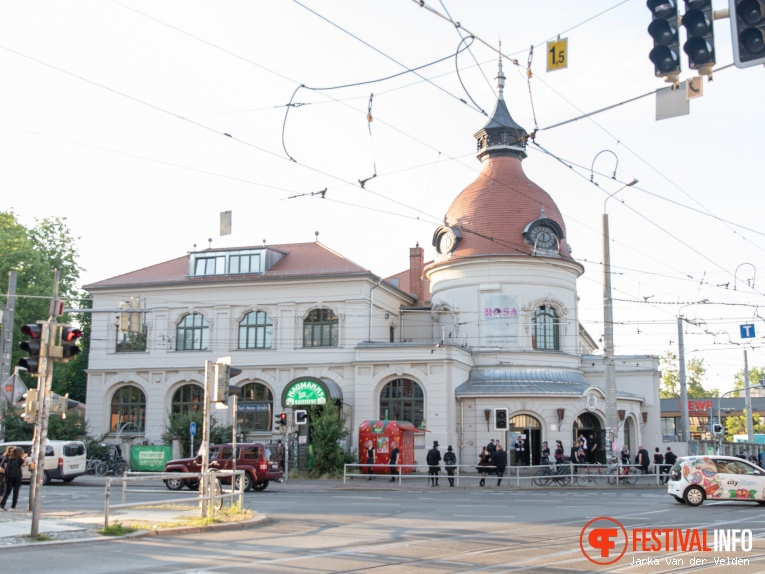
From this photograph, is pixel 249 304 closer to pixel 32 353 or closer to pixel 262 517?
pixel 262 517

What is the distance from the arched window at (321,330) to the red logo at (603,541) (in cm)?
2686

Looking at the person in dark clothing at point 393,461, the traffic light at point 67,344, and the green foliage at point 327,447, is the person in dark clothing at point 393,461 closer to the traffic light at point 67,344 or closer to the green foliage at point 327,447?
the green foliage at point 327,447

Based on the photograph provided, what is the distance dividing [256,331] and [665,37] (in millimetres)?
37015

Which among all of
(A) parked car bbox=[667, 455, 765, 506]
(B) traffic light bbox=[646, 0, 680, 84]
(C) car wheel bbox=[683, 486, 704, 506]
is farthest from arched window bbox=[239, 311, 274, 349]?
(B) traffic light bbox=[646, 0, 680, 84]

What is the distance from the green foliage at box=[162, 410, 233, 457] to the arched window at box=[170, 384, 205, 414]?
207 centimetres

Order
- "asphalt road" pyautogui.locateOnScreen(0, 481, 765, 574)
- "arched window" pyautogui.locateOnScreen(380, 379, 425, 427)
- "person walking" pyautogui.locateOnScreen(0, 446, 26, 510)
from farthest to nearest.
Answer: "arched window" pyautogui.locateOnScreen(380, 379, 425, 427), "person walking" pyautogui.locateOnScreen(0, 446, 26, 510), "asphalt road" pyautogui.locateOnScreen(0, 481, 765, 574)

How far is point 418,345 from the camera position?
137 feet

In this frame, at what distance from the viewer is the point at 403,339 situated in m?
48.8

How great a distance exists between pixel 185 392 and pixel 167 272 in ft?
22.4

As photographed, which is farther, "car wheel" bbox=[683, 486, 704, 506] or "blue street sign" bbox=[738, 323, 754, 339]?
"blue street sign" bbox=[738, 323, 754, 339]

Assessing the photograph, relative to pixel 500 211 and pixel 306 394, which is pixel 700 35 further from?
pixel 500 211

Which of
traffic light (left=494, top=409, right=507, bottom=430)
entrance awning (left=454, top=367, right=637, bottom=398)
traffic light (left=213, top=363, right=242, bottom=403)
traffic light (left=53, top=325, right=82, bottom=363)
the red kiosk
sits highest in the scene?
entrance awning (left=454, top=367, right=637, bottom=398)

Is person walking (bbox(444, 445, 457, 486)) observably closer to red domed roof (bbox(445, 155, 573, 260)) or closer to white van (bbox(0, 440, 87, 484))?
red domed roof (bbox(445, 155, 573, 260))

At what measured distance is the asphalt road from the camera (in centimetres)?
1230
